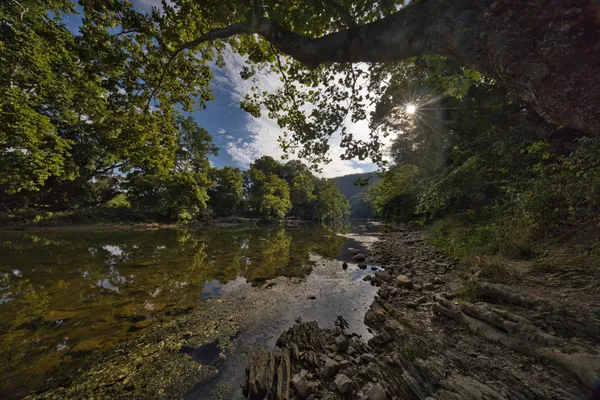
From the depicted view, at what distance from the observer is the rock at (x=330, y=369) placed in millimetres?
2926

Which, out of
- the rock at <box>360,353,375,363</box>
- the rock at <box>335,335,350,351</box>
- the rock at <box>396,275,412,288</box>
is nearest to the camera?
the rock at <box>360,353,375,363</box>

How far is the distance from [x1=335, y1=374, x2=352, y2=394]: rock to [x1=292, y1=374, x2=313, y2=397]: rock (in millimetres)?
345

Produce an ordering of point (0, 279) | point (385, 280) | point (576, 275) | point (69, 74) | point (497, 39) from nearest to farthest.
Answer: point (497, 39), point (576, 275), point (0, 279), point (385, 280), point (69, 74)

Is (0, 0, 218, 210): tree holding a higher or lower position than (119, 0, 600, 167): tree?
higher

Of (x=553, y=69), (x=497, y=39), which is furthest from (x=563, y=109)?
(x=497, y=39)

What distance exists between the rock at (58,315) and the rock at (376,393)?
5.91m

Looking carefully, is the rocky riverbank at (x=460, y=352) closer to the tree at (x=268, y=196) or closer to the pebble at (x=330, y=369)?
the pebble at (x=330, y=369)

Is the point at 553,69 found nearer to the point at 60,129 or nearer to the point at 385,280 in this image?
the point at 385,280

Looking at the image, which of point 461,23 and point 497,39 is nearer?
point 497,39

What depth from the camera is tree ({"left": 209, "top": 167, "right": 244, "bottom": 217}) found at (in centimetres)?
4475

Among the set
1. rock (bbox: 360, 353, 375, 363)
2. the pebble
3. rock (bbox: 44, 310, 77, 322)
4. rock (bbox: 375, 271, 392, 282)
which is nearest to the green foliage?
rock (bbox: 44, 310, 77, 322)

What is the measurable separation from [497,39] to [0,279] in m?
11.9

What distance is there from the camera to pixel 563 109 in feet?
4.99

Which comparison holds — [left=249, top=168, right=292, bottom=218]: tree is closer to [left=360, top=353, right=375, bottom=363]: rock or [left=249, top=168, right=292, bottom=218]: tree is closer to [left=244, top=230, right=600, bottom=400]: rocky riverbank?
[left=244, top=230, right=600, bottom=400]: rocky riverbank
